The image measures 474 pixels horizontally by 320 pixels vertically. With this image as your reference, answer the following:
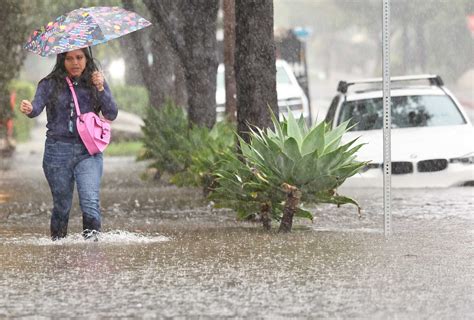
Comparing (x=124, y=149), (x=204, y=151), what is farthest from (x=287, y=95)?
(x=204, y=151)

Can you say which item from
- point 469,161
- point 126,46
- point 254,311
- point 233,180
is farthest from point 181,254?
point 126,46

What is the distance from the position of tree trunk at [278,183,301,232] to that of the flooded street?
0.45 ft

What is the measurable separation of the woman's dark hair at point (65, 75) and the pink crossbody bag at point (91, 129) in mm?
75

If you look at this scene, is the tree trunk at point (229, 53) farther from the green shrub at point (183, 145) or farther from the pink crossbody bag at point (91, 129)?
the pink crossbody bag at point (91, 129)

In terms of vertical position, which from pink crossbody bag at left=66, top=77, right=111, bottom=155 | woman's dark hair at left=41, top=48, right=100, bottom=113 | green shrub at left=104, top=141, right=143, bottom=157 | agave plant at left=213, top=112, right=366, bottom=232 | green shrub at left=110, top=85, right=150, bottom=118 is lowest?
green shrub at left=104, top=141, right=143, bottom=157

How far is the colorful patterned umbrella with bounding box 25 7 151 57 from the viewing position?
12.9 m

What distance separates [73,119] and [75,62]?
0.47m

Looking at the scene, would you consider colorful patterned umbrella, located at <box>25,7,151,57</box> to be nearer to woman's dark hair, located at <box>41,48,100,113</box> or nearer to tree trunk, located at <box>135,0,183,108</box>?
woman's dark hair, located at <box>41,48,100,113</box>

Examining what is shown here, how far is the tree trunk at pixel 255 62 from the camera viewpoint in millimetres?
15688

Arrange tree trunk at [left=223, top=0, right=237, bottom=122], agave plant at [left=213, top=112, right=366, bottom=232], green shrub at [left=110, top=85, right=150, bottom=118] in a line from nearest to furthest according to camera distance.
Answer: agave plant at [left=213, top=112, right=366, bottom=232]
tree trunk at [left=223, top=0, right=237, bottom=122]
green shrub at [left=110, top=85, right=150, bottom=118]

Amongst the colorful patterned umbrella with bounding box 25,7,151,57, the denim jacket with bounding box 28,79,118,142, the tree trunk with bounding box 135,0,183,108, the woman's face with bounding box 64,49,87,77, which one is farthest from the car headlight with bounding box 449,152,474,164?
the tree trunk with bounding box 135,0,183,108

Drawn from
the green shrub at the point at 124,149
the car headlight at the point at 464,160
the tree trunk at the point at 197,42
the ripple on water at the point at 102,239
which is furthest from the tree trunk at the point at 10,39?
the ripple on water at the point at 102,239

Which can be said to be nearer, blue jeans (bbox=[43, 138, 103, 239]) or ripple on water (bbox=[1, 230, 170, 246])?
blue jeans (bbox=[43, 138, 103, 239])

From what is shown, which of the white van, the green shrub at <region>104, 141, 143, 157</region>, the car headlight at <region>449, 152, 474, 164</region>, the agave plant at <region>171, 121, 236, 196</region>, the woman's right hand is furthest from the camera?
the green shrub at <region>104, 141, 143, 157</region>
